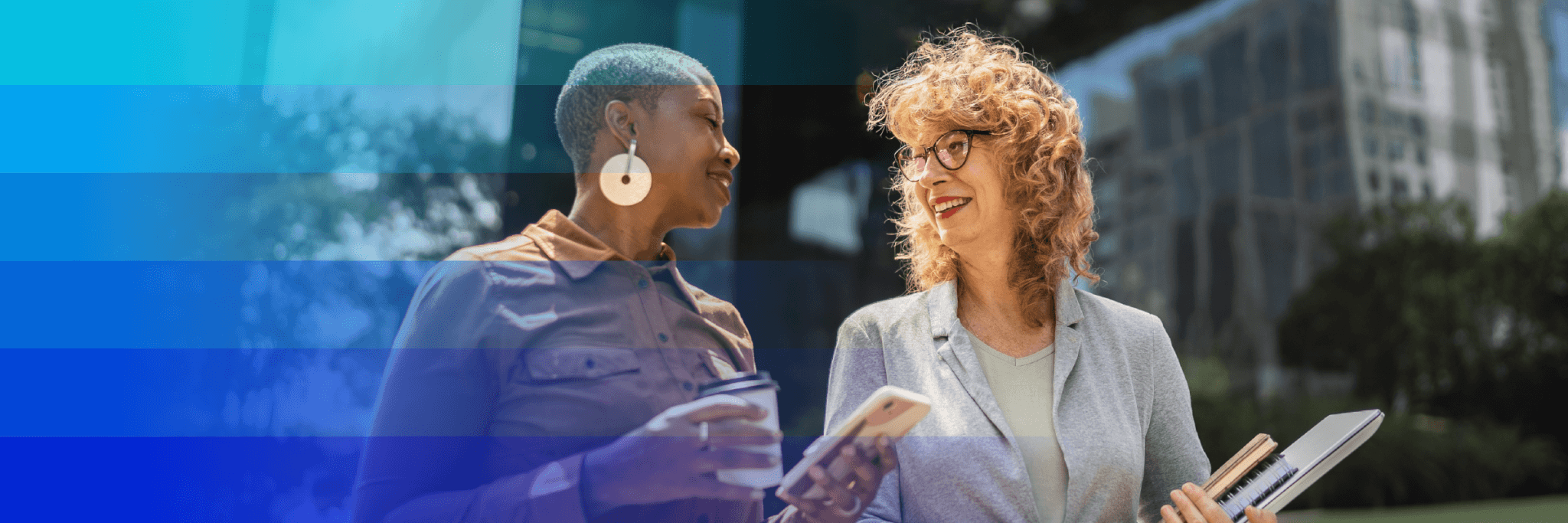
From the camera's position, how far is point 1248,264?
10.1 metres

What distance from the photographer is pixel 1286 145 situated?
10102 mm

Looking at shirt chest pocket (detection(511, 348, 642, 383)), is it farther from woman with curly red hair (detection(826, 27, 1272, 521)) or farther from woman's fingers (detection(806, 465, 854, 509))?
woman with curly red hair (detection(826, 27, 1272, 521))

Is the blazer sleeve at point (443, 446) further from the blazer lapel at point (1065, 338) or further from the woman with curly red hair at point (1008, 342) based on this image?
the blazer lapel at point (1065, 338)

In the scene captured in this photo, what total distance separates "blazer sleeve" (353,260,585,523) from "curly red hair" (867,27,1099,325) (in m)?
1.24

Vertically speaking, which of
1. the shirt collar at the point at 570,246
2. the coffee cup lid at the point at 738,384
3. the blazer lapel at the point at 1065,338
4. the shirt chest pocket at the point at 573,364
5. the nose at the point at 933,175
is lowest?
the coffee cup lid at the point at 738,384

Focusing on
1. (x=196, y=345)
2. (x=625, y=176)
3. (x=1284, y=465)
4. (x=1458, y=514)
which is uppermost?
(x=625, y=176)

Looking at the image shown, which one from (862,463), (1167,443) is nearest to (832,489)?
(862,463)

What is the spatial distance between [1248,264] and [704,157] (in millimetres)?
9796

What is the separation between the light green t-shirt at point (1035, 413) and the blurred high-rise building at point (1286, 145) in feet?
26.1

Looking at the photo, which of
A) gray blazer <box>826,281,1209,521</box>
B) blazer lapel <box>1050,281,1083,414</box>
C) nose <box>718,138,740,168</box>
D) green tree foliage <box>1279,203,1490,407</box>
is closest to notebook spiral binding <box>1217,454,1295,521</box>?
gray blazer <box>826,281,1209,521</box>

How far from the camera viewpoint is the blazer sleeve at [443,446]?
4.86 ft

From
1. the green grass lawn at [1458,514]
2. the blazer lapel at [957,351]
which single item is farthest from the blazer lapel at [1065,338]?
the green grass lawn at [1458,514]

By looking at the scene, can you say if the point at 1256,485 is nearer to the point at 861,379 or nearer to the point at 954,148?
the point at 861,379

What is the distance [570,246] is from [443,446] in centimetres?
41
